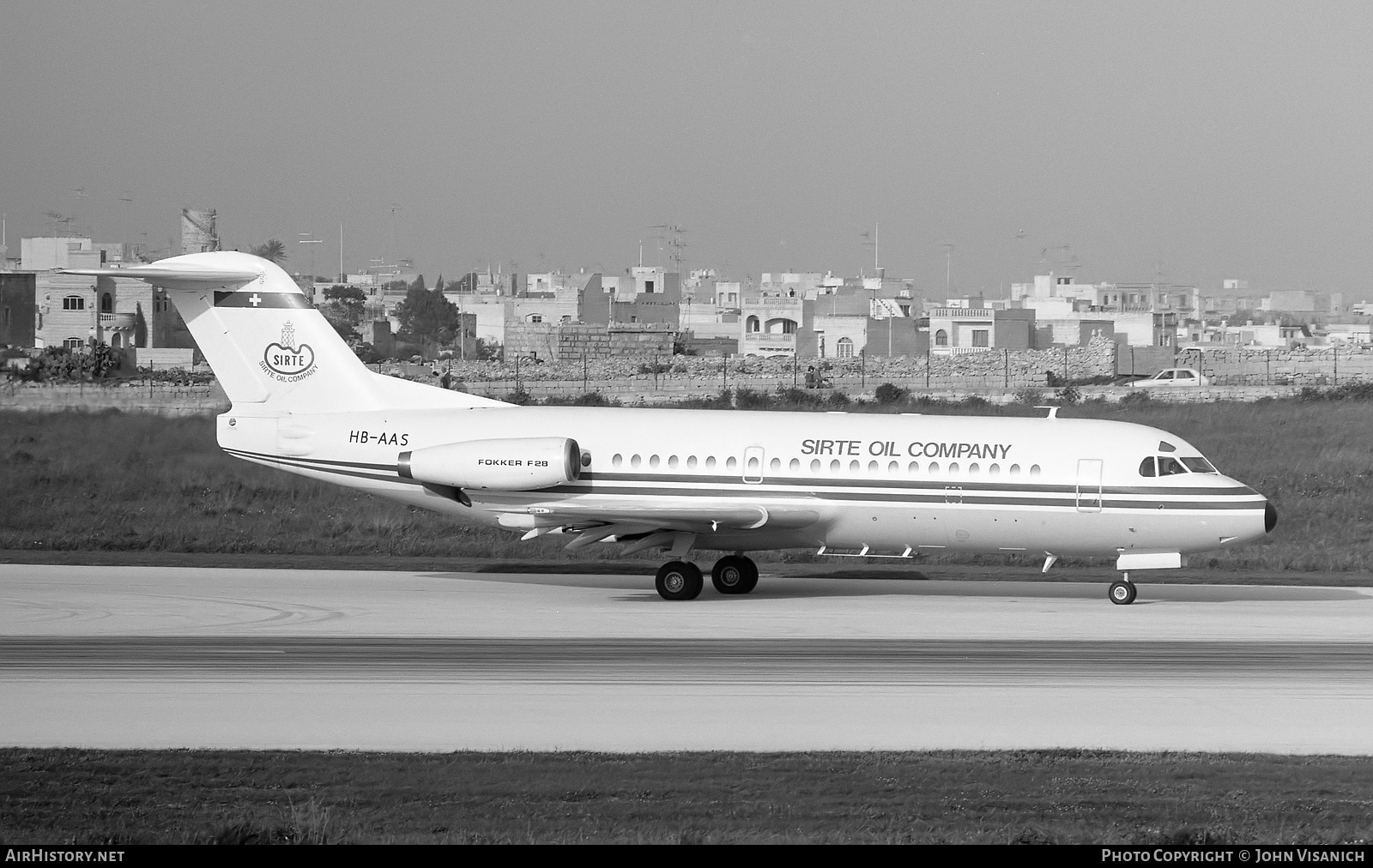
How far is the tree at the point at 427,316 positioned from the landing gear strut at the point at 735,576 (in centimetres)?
14590

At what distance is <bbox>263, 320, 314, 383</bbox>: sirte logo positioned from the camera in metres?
27.5

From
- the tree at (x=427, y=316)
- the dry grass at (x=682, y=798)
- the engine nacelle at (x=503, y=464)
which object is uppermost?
the tree at (x=427, y=316)

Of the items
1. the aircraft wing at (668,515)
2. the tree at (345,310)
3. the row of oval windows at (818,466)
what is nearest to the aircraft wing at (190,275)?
the aircraft wing at (668,515)

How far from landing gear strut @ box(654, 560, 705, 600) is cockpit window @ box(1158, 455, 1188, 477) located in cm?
806

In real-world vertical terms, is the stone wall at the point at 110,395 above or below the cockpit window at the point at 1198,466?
above

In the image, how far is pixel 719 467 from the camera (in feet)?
84.9

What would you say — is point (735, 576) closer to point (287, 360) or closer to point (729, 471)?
point (729, 471)

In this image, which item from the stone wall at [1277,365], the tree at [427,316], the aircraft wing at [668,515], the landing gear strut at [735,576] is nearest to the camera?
the aircraft wing at [668,515]

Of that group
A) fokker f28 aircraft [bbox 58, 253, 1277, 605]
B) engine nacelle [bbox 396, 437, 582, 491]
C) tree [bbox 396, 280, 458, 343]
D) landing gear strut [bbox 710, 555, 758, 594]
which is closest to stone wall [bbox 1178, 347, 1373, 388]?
fokker f28 aircraft [bbox 58, 253, 1277, 605]

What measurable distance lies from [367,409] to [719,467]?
6.77 metres

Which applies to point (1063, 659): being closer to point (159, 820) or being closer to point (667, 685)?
point (667, 685)

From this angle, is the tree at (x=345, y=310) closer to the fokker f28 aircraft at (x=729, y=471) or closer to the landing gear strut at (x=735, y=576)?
the fokker f28 aircraft at (x=729, y=471)

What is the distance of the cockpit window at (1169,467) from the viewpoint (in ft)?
82.3

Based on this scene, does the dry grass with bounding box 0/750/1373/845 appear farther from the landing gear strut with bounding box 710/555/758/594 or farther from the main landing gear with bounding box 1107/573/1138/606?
the landing gear strut with bounding box 710/555/758/594
